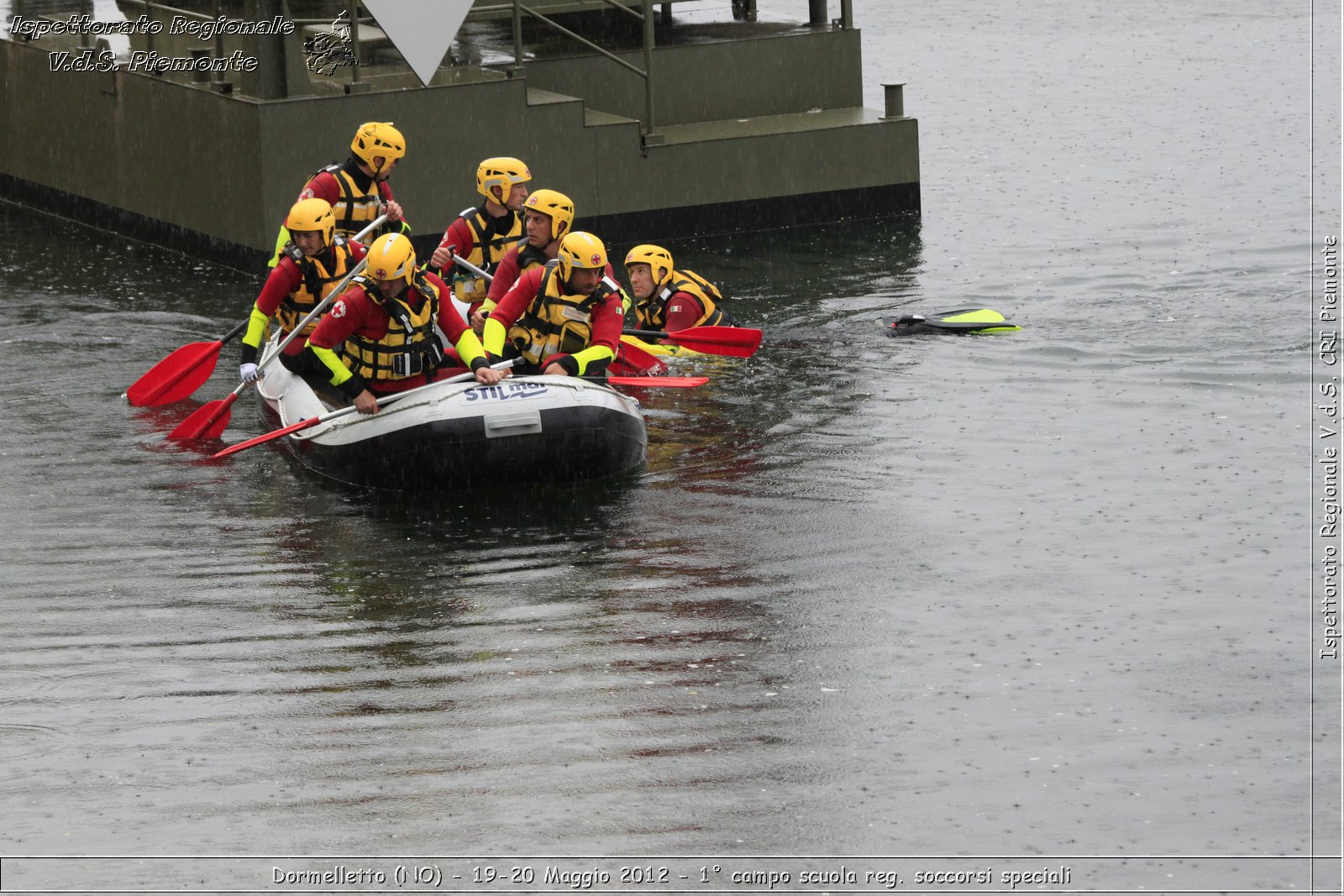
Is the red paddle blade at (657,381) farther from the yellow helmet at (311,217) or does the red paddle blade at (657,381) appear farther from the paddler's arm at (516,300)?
the yellow helmet at (311,217)

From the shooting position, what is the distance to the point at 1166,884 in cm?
630

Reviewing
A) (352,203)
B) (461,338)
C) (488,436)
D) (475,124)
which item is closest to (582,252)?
(461,338)

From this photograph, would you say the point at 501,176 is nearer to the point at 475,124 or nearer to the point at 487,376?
the point at 487,376

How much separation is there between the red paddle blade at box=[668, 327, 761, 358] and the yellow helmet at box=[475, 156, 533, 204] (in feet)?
5.08

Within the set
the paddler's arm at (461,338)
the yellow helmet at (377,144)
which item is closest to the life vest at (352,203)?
the yellow helmet at (377,144)

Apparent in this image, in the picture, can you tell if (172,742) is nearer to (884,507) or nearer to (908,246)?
(884,507)

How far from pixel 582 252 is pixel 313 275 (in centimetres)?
163

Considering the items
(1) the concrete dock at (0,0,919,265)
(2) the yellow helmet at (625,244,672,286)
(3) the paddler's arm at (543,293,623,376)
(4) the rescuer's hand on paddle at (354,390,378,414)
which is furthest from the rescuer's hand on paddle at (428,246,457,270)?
(1) the concrete dock at (0,0,919,265)

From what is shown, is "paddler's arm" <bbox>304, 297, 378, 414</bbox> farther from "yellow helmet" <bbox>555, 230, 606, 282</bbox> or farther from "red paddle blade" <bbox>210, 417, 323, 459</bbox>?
"yellow helmet" <bbox>555, 230, 606, 282</bbox>

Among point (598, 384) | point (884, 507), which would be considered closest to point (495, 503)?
point (598, 384)

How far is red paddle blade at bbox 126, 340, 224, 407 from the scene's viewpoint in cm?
1258

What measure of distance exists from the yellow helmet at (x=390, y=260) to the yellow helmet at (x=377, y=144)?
2.28 meters

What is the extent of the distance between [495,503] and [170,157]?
23.4 feet

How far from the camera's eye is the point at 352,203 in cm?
1295
